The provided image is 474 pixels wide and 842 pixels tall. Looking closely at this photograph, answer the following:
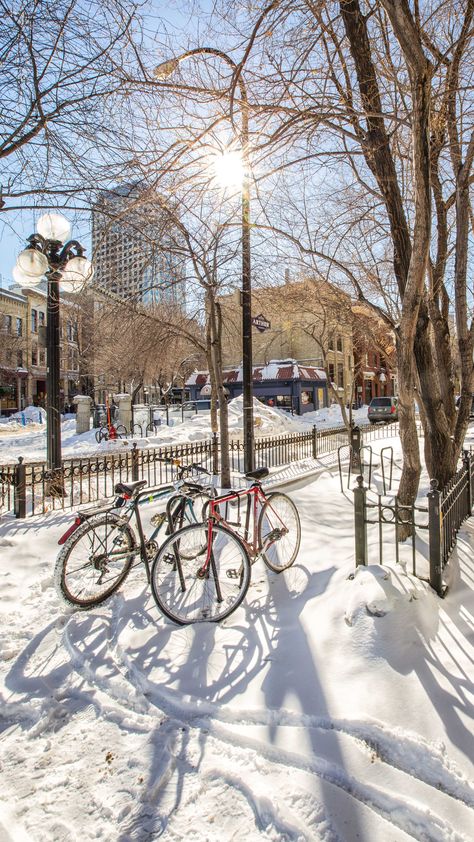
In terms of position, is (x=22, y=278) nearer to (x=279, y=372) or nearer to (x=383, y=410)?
(x=383, y=410)

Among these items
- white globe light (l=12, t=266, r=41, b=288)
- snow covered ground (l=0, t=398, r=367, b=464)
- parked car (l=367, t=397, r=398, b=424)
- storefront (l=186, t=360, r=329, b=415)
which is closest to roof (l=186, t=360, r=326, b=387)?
storefront (l=186, t=360, r=329, b=415)

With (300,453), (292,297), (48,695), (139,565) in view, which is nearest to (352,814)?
(48,695)

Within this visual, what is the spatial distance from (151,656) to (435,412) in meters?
4.11

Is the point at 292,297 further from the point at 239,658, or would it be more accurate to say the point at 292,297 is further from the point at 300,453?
the point at 239,658

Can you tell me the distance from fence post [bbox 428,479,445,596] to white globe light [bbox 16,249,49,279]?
202 inches

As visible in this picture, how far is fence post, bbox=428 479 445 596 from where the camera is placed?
145 inches

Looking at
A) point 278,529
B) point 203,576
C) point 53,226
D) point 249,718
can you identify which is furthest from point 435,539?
point 53,226

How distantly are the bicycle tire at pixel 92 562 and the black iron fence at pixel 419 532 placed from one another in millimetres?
2223

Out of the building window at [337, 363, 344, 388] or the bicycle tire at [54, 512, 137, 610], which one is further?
the building window at [337, 363, 344, 388]

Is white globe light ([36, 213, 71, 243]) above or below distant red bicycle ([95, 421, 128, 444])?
above

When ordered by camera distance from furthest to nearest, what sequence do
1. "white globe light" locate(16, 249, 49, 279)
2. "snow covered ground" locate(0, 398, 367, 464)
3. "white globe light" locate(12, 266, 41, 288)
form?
1. "snow covered ground" locate(0, 398, 367, 464)
2. "white globe light" locate(12, 266, 41, 288)
3. "white globe light" locate(16, 249, 49, 279)

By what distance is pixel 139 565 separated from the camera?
4.95m

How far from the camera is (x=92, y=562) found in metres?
3.98

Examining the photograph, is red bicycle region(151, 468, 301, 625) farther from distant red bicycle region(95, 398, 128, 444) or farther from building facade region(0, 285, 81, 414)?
building facade region(0, 285, 81, 414)
